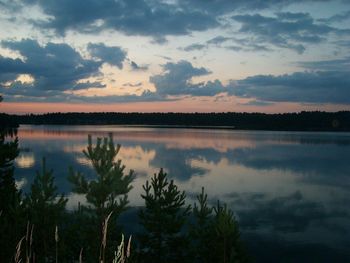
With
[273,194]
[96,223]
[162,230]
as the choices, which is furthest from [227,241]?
[273,194]

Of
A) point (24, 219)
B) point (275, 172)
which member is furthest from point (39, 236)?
point (275, 172)

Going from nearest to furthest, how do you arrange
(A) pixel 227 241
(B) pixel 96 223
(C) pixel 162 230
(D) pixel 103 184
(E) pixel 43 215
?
(D) pixel 103 184
(E) pixel 43 215
(B) pixel 96 223
(A) pixel 227 241
(C) pixel 162 230

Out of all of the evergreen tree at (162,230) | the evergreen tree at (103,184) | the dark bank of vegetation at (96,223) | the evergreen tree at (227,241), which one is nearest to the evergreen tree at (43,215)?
the dark bank of vegetation at (96,223)

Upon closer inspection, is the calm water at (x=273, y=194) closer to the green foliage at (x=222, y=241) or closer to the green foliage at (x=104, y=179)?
the green foliage at (x=222, y=241)

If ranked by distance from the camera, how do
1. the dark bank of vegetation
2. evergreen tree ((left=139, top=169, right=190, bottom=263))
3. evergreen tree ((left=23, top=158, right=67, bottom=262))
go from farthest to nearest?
1. evergreen tree ((left=139, top=169, right=190, bottom=263))
2. evergreen tree ((left=23, top=158, right=67, bottom=262))
3. the dark bank of vegetation

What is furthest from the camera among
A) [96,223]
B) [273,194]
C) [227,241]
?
[273,194]

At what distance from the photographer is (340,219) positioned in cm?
3372

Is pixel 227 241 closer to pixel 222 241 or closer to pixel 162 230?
pixel 222 241

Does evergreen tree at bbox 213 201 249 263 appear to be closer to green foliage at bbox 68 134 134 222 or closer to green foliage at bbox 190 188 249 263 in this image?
green foliage at bbox 190 188 249 263

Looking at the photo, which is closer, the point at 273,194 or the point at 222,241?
the point at 222,241

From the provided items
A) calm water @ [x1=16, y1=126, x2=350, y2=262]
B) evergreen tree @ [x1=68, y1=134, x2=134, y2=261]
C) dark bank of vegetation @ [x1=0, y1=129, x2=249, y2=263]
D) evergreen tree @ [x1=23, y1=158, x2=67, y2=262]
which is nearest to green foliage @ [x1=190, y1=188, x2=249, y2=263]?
dark bank of vegetation @ [x1=0, y1=129, x2=249, y2=263]

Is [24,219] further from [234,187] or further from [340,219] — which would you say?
[234,187]

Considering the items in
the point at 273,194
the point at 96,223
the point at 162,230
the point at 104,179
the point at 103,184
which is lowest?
the point at 273,194

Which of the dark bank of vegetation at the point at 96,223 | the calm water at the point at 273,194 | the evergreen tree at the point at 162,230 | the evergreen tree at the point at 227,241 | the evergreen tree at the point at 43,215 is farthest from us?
the calm water at the point at 273,194
